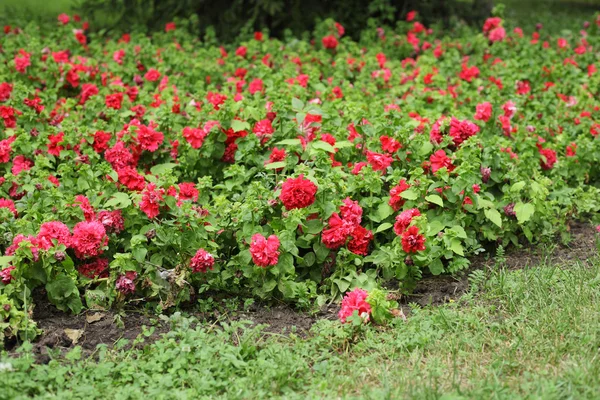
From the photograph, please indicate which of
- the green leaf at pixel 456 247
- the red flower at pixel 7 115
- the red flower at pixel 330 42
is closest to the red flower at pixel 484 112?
the green leaf at pixel 456 247

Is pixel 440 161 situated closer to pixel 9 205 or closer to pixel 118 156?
pixel 118 156

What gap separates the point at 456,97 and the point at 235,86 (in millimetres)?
1673

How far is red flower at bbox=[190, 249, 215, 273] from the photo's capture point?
3.79 meters

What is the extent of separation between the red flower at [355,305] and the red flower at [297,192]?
0.51m

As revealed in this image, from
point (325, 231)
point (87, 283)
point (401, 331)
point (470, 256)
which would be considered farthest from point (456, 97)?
point (87, 283)

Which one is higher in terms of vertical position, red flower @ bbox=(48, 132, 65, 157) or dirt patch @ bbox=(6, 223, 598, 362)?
red flower @ bbox=(48, 132, 65, 157)

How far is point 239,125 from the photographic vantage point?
15.3ft

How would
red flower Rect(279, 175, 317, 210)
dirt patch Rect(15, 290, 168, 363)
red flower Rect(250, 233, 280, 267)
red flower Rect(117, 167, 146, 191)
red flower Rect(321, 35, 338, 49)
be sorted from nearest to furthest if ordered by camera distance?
1. dirt patch Rect(15, 290, 168, 363)
2. red flower Rect(250, 233, 280, 267)
3. red flower Rect(279, 175, 317, 210)
4. red flower Rect(117, 167, 146, 191)
5. red flower Rect(321, 35, 338, 49)

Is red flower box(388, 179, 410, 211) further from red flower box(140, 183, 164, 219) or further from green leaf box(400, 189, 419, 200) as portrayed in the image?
red flower box(140, 183, 164, 219)

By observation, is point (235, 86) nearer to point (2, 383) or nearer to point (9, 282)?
point (9, 282)

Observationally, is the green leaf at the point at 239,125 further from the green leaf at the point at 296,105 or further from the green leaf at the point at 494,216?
the green leaf at the point at 494,216

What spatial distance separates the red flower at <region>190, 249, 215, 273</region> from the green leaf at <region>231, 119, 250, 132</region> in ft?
3.42

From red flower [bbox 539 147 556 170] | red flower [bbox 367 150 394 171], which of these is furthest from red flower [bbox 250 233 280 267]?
red flower [bbox 539 147 556 170]

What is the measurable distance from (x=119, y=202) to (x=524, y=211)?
6.98ft
